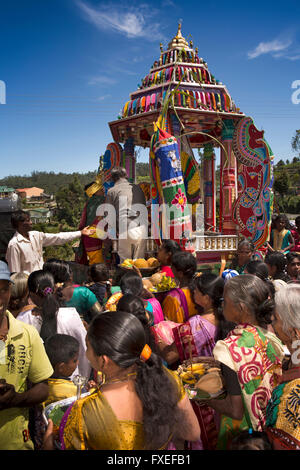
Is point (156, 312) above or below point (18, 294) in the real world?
below

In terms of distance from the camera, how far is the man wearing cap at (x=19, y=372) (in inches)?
66.7

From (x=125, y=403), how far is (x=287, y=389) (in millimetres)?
786

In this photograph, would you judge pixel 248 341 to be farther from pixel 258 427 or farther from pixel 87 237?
pixel 87 237

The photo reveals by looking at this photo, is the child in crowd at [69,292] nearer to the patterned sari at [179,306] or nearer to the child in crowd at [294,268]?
the patterned sari at [179,306]

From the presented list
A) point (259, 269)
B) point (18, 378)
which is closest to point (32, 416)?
point (18, 378)

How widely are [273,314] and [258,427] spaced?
1.94ft

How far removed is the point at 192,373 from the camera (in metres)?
1.99

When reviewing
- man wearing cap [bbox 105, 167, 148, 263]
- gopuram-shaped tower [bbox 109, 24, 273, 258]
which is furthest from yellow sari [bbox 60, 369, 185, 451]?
gopuram-shaped tower [bbox 109, 24, 273, 258]

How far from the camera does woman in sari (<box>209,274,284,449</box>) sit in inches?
68.4

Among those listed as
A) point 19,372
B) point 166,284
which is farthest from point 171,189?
point 19,372

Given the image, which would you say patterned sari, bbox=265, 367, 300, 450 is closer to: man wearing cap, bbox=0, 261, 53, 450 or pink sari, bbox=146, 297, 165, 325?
man wearing cap, bbox=0, 261, 53, 450

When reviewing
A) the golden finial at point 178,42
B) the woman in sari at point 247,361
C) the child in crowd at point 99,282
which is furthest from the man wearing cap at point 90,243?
the golden finial at point 178,42

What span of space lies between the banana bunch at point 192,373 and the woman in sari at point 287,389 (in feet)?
1.45

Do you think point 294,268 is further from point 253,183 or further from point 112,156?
point 112,156
